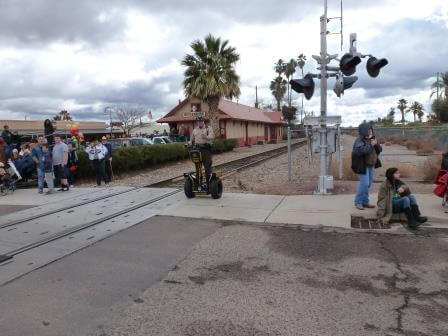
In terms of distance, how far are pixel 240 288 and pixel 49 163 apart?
840 centimetres

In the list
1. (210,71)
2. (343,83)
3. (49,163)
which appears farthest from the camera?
(210,71)

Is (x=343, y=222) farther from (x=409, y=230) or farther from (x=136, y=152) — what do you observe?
(x=136, y=152)

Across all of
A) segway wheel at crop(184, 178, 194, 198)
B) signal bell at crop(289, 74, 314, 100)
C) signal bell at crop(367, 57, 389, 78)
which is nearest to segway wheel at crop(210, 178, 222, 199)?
segway wheel at crop(184, 178, 194, 198)

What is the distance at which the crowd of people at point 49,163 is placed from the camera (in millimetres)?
11320

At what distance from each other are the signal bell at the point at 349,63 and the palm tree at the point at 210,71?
70.6 ft

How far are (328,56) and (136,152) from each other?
1002cm

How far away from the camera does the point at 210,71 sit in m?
30.8

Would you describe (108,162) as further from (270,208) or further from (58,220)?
(270,208)

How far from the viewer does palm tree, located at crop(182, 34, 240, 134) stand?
100 feet

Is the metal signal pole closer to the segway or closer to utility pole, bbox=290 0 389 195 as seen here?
utility pole, bbox=290 0 389 195

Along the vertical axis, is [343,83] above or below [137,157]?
above

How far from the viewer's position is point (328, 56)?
392 inches

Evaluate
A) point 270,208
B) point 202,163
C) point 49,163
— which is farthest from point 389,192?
point 49,163

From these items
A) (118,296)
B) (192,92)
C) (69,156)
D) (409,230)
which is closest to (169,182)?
(69,156)
